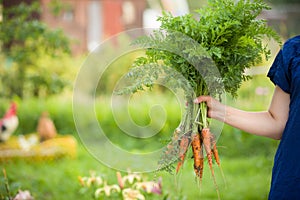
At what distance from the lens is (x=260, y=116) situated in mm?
→ 2225

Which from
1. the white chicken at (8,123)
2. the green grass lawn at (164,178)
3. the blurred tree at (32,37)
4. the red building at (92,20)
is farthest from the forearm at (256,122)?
the red building at (92,20)

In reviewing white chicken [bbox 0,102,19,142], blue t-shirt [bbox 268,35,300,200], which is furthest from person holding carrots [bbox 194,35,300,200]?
white chicken [bbox 0,102,19,142]

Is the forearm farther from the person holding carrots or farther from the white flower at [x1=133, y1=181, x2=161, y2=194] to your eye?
the white flower at [x1=133, y1=181, x2=161, y2=194]

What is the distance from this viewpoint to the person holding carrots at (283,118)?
6.66ft

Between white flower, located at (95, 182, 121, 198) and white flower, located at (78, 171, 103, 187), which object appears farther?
white flower, located at (78, 171, 103, 187)

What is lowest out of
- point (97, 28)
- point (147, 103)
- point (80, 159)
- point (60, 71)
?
point (80, 159)

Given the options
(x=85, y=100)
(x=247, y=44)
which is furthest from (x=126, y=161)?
(x=247, y=44)

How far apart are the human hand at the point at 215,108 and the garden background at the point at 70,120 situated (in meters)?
0.63

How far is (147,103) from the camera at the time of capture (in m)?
7.20

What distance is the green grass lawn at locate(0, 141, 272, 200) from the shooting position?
451 cm

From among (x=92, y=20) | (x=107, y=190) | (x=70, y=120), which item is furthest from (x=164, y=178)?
(x=92, y=20)

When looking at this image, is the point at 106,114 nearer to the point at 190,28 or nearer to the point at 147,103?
the point at 147,103

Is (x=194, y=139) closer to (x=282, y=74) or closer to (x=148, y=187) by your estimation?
(x=282, y=74)

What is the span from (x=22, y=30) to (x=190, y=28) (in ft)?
9.05
